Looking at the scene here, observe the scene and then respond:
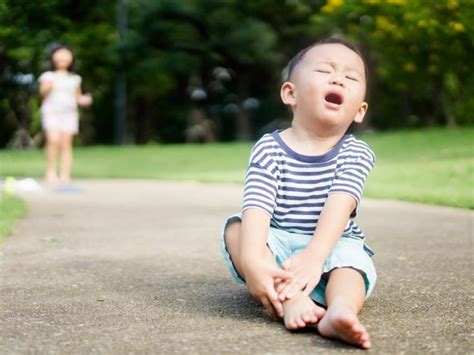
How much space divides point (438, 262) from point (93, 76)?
2427 cm

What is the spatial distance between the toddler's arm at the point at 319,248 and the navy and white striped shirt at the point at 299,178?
3.0 inches

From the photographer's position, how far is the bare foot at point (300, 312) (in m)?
2.48

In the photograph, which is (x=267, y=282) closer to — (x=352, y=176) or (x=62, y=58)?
(x=352, y=176)

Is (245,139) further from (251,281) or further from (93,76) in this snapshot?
(251,281)

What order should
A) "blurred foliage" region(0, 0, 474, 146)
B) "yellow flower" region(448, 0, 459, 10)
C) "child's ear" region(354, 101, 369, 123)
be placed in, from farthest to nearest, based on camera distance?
"blurred foliage" region(0, 0, 474, 146), "yellow flower" region(448, 0, 459, 10), "child's ear" region(354, 101, 369, 123)

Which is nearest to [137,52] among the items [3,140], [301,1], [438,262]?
[301,1]

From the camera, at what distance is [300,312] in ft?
8.23

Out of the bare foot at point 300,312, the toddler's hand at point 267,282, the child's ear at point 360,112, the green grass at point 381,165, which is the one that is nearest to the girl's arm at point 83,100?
the green grass at point 381,165

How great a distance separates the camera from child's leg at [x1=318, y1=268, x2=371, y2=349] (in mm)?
2301

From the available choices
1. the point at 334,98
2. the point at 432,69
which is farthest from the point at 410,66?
the point at 334,98

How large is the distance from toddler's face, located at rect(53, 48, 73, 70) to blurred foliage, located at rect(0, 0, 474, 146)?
373cm

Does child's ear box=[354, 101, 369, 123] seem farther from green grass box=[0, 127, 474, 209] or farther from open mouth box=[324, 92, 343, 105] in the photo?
green grass box=[0, 127, 474, 209]

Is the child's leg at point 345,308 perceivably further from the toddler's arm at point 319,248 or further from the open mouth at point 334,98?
the open mouth at point 334,98

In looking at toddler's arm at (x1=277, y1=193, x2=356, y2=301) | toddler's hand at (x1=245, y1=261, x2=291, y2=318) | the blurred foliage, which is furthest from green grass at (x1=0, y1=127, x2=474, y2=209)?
toddler's hand at (x1=245, y1=261, x2=291, y2=318)
